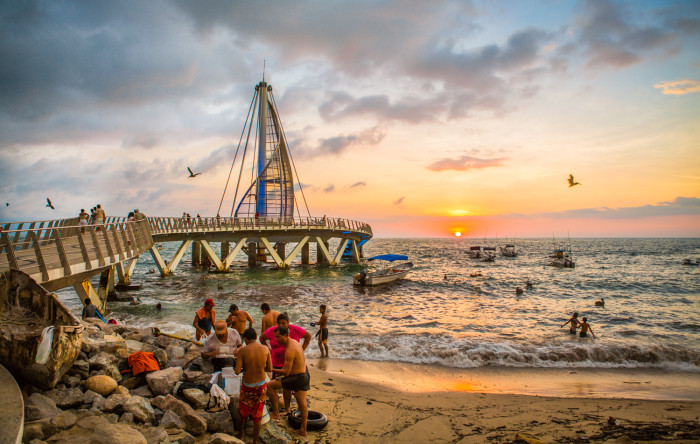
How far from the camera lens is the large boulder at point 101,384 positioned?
17.7 feet

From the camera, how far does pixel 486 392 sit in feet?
29.1

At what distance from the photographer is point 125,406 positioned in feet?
16.5

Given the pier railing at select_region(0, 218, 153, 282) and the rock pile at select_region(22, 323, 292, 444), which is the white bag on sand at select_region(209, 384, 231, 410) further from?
the pier railing at select_region(0, 218, 153, 282)

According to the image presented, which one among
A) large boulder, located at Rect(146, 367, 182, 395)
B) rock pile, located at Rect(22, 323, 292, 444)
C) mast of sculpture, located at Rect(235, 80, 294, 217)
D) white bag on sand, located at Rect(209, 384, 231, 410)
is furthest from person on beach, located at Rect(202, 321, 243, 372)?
mast of sculpture, located at Rect(235, 80, 294, 217)

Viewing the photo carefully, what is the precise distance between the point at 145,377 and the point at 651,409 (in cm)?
1007

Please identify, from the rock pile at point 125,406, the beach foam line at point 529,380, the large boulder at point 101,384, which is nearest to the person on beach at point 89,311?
the rock pile at point 125,406

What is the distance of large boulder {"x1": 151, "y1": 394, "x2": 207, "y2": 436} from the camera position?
5121 millimetres

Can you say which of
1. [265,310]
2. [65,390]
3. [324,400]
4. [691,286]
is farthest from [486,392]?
[691,286]

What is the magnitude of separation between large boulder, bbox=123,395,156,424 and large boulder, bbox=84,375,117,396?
21.2 inches

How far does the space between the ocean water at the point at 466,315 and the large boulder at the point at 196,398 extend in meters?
6.13

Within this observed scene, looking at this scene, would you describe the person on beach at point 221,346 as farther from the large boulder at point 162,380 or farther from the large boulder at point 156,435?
the large boulder at point 156,435

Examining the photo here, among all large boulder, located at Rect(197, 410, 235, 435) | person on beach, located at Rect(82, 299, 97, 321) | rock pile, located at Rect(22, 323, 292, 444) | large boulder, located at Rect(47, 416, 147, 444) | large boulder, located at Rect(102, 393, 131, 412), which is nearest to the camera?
large boulder, located at Rect(47, 416, 147, 444)

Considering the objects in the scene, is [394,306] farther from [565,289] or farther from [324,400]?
[565,289]

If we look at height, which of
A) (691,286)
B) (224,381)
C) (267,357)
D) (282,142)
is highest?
(282,142)
